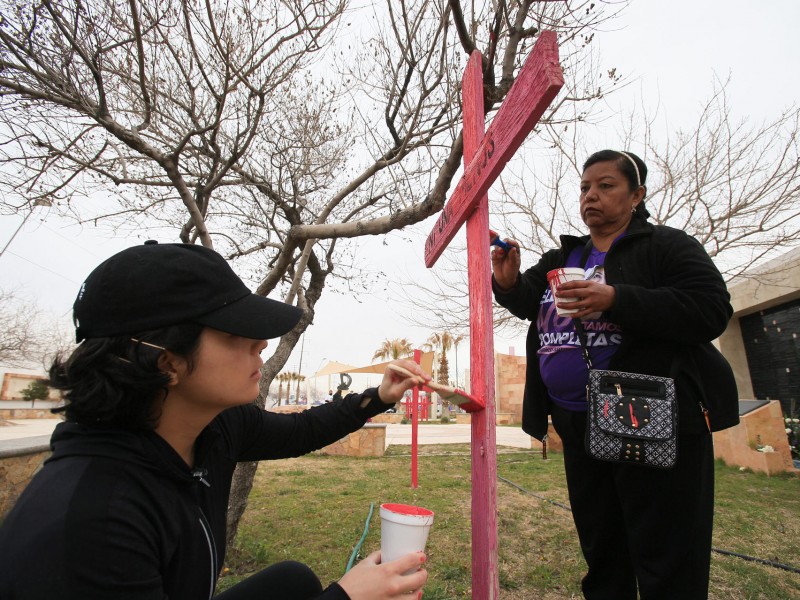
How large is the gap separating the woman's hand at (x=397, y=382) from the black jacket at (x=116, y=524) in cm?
61

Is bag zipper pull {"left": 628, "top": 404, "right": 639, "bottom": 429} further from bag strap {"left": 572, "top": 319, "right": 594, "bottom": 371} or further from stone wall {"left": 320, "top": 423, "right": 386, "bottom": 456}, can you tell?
stone wall {"left": 320, "top": 423, "right": 386, "bottom": 456}

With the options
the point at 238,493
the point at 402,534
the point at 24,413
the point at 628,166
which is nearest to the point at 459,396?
the point at 402,534

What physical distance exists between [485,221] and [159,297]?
1.10 m

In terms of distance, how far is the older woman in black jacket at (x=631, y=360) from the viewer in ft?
4.27

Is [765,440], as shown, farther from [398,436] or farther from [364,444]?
[398,436]

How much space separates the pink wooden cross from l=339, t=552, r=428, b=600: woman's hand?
46 centimetres

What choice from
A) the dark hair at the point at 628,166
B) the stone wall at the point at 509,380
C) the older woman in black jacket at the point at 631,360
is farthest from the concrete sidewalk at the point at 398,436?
the stone wall at the point at 509,380

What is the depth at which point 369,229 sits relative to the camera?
10.4ft

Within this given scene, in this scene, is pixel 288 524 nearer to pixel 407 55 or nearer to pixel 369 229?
pixel 369 229

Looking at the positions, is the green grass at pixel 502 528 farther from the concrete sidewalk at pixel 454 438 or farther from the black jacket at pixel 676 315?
the concrete sidewalk at pixel 454 438

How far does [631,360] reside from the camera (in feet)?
4.80

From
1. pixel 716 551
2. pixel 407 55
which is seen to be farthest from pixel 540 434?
pixel 407 55

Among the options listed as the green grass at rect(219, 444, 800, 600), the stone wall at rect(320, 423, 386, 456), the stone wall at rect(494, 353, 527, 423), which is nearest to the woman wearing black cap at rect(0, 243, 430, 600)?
the green grass at rect(219, 444, 800, 600)

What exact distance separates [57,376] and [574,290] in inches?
55.6
